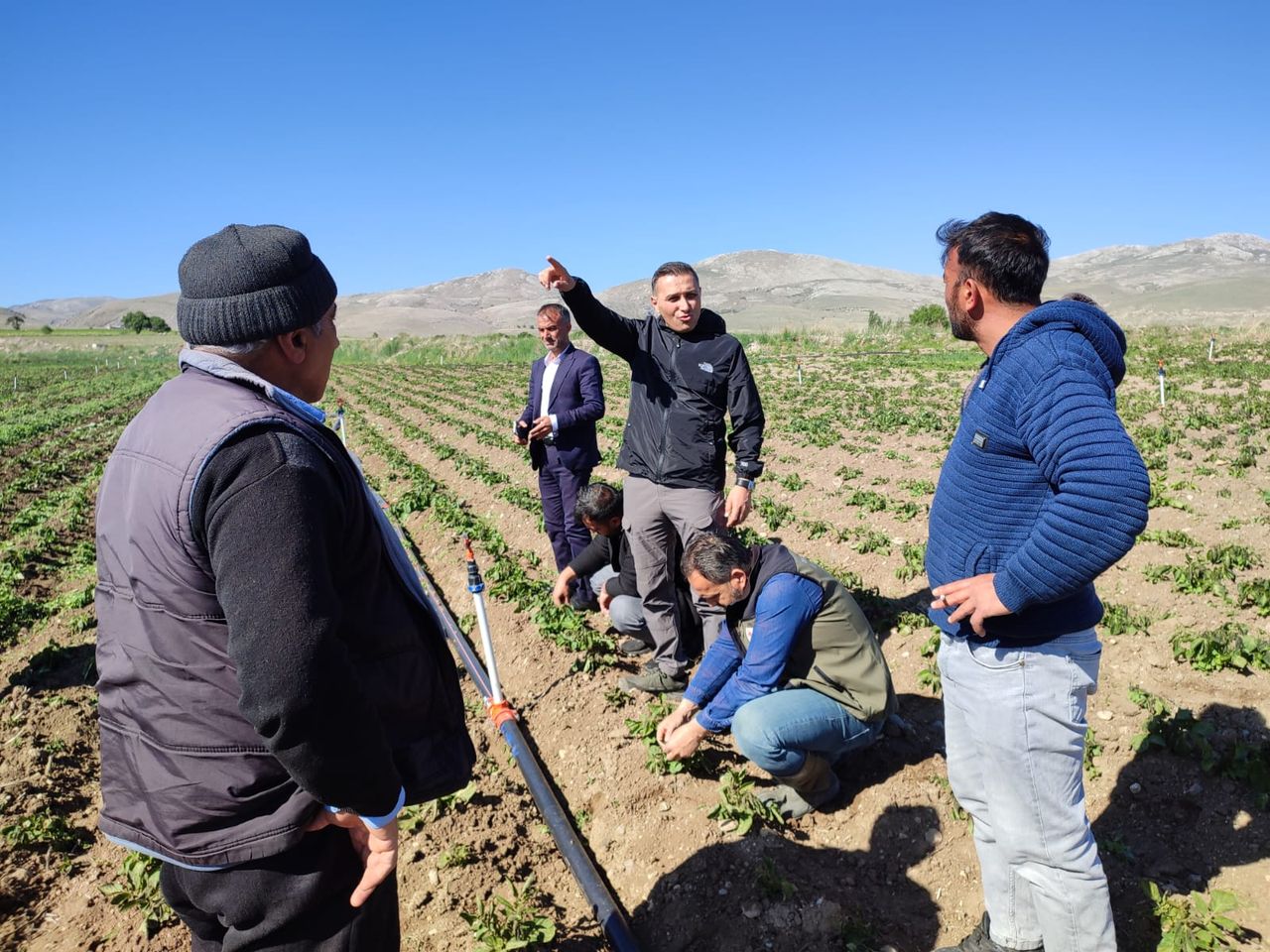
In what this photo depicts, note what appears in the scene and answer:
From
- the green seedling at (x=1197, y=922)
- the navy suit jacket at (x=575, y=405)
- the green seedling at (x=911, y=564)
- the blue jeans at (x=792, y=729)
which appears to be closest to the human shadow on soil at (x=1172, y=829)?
the green seedling at (x=1197, y=922)

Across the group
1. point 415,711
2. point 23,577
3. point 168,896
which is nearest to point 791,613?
point 415,711

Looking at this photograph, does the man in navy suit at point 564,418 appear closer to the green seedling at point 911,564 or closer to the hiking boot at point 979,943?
the green seedling at point 911,564

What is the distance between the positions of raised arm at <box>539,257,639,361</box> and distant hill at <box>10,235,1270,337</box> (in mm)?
72557

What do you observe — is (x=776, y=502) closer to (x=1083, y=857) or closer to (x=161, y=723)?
(x=1083, y=857)

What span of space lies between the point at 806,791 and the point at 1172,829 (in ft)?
5.03

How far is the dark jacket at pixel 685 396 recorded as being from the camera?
4.19m

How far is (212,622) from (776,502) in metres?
7.72

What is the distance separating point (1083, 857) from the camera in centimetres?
220

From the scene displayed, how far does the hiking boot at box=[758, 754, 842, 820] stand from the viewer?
11.4 feet

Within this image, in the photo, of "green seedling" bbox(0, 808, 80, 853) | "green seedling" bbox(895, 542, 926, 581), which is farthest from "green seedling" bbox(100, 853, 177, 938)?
"green seedling" bbox(895, 542, 926, 581)

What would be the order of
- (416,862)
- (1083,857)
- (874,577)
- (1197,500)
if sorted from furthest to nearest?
(1197,500)
(874,577)
(416,862)
(1083,857)

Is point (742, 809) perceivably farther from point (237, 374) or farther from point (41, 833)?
point (41, 833)

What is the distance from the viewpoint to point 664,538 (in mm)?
4453

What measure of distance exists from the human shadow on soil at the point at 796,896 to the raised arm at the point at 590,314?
8.32ft
